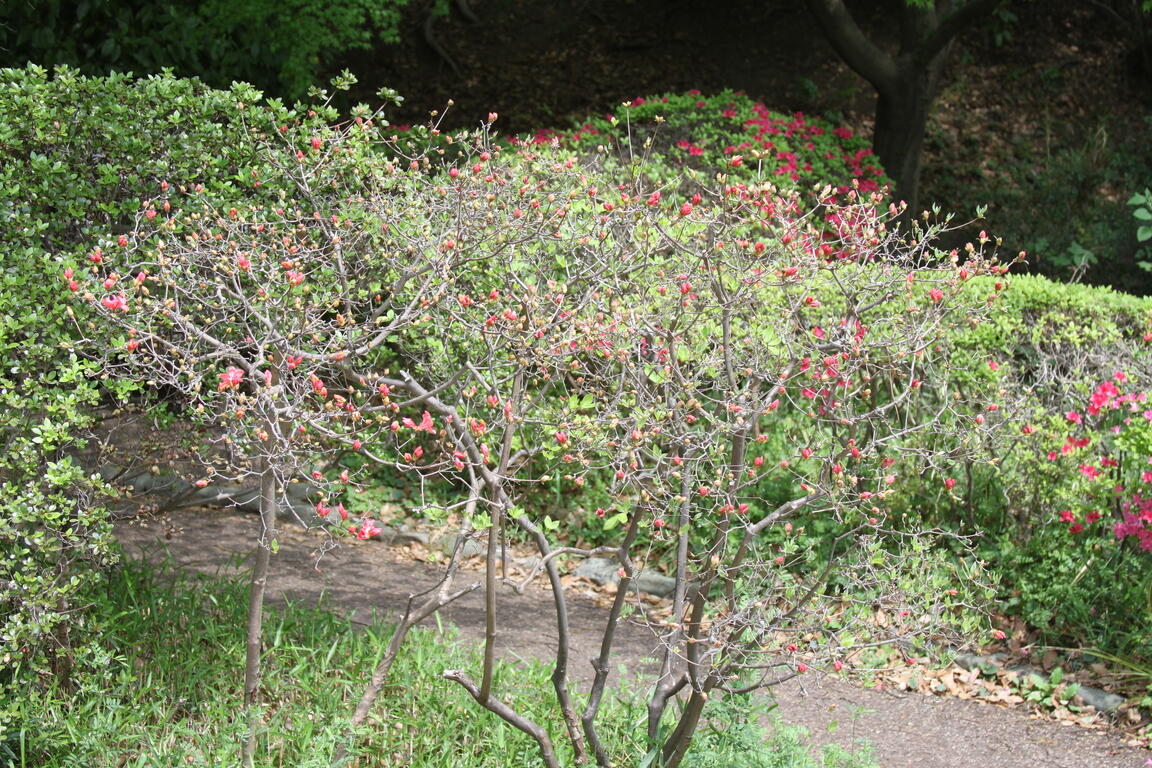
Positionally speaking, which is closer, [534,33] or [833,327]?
[833,327]

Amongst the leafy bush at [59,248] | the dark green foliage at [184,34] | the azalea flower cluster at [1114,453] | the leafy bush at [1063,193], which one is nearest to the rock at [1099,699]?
the azalea flower cluster at [1114,453]

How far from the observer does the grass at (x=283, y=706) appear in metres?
3.59

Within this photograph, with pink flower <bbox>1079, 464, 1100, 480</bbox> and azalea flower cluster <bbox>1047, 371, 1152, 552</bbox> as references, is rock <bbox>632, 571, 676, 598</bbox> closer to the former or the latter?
azalea flower cluster <bbox>1047, 371, 1152, 552</bbox>

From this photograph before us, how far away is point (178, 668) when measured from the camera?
4047 mm

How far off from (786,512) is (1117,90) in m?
13.4

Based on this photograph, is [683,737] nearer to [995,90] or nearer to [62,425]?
[62,425]

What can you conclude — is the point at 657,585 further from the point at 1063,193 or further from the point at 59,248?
the point at 1063,193

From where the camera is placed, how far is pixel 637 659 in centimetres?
512

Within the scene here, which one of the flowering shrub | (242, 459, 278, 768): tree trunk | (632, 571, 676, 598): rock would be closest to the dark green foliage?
the flowering shrub

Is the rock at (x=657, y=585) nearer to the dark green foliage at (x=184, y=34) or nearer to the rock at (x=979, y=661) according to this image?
the rock at (x=979, y=661)

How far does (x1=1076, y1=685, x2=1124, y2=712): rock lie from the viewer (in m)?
4.96

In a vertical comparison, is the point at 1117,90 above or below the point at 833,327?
above

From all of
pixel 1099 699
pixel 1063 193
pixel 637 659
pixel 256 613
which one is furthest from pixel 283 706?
pixel 1063 193

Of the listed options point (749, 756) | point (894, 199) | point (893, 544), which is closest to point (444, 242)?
point (749, 756)
